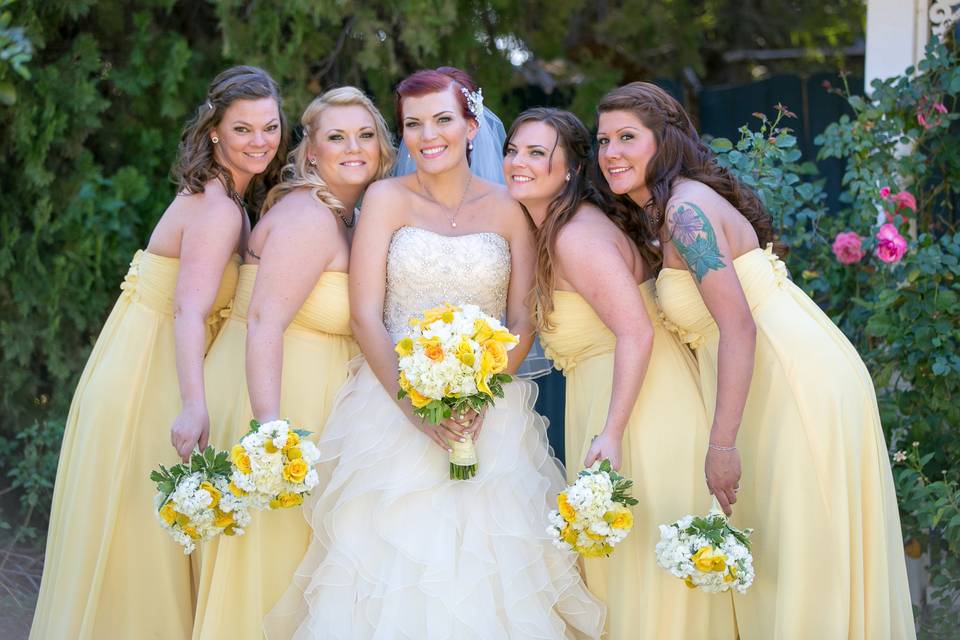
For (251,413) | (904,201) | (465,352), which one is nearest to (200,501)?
(251,413)

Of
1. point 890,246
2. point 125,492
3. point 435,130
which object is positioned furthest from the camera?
point 890,246

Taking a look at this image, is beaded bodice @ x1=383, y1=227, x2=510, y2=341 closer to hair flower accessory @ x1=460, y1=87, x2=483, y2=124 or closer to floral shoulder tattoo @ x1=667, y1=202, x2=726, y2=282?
hair flower accessory @ x1=460, y1=87, x2=483, y2=124

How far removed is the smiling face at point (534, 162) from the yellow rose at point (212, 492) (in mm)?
1496

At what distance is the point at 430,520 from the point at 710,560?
971mm

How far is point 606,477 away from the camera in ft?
12.3

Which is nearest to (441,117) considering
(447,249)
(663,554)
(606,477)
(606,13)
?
(447,249)

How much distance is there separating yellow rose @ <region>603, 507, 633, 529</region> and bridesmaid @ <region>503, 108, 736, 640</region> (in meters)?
→ 0.26

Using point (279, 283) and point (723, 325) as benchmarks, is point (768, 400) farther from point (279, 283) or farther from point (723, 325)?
point (279, 283)

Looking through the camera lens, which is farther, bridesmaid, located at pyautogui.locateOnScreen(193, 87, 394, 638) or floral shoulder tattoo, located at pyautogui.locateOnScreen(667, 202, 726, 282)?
bridesmaid, located at pyautogui.locateOnScreen(193, 87, 394, 638)

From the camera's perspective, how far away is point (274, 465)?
12.2ft

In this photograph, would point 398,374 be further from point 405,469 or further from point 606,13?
point 606,13

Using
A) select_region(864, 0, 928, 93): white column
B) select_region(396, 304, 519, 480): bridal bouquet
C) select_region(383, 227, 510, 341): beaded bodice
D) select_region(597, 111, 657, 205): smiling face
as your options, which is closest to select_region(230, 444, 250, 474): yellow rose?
select_region(396, 304, 519, 480): bridal bouquet

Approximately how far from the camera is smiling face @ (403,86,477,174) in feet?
14.2

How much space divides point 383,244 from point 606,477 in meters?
1.22
